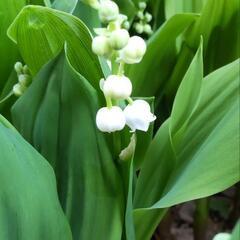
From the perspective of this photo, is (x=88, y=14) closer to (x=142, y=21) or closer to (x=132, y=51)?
(x=142, y=21)

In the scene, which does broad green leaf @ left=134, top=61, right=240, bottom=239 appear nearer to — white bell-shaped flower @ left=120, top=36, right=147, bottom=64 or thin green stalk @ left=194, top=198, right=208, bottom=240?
white bell-shaped flower @ left=120, top=36, right=147, bottom=64

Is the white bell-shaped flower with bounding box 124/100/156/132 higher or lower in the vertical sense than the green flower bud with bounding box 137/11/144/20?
higher

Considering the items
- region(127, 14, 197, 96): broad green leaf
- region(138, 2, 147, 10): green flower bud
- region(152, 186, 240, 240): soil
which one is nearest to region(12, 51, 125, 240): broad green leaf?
region(127, 14, 197, 96): broad green leaf

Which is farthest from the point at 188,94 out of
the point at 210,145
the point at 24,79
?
the point at 24,79

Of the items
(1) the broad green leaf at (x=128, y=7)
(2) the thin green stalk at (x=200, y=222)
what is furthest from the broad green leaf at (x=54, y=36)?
(2) the thin green stalk at (x=200, y=222)

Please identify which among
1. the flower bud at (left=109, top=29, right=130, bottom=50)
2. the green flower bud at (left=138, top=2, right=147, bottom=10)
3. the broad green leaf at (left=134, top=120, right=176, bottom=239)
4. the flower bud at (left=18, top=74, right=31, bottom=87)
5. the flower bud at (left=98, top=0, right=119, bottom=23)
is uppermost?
the flower bud at (left=98, top=0, right=119, bottom=23)

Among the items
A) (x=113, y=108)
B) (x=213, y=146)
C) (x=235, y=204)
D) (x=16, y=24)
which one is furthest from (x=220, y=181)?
(x=235, y=204)
